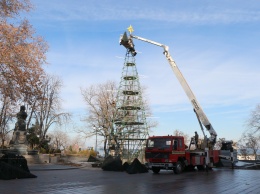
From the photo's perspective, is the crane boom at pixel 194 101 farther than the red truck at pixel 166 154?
Yes

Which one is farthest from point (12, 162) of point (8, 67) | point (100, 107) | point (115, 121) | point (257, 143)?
point (257, 143)

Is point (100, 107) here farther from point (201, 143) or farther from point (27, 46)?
point (27, 46)

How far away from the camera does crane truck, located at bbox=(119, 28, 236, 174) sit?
21.4m

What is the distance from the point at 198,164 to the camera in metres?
24.0

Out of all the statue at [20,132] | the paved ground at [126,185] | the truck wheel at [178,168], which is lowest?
the paved ground at [126,185]

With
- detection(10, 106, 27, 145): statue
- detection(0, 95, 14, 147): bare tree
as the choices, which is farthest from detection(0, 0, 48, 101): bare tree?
detection(10, 106, 27, 145): statue

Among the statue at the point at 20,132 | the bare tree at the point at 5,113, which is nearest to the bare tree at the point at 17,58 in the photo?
the bare tree at the point at 5,113

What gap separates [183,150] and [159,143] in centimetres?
196

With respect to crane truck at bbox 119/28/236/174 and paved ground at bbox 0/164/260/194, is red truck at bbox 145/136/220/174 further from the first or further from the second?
paved ground at bbox 0/164/260/194

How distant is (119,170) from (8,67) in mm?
11119

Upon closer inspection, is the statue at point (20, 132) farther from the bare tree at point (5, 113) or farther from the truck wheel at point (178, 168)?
the truck wheel at point (178, 168)

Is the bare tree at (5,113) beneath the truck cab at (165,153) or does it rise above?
above

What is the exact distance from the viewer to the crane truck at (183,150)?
842 inches

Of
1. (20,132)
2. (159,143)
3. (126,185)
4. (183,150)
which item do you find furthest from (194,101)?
(20,132)
